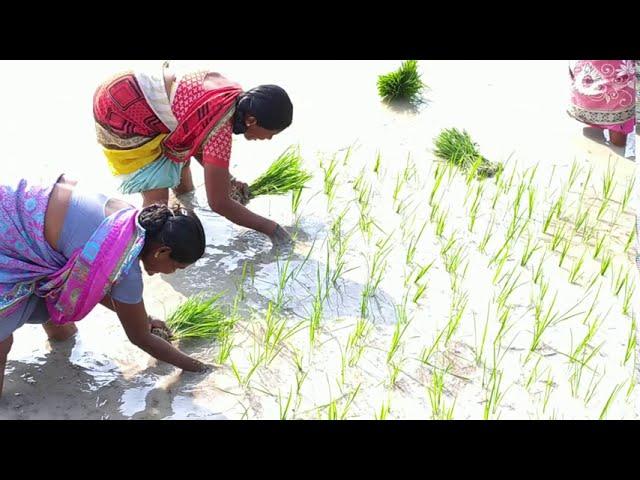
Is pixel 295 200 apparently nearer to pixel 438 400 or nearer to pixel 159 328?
pixel 159 328

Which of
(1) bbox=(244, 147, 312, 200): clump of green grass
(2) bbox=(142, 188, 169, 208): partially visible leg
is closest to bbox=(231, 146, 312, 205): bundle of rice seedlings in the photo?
(1) bbox=(244, 147, 312, 200): clump of green grass

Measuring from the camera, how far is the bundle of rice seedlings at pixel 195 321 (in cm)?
371

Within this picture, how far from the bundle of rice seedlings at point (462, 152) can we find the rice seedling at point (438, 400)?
5.44ft

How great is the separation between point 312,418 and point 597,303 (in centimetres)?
143

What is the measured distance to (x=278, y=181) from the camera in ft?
15.5

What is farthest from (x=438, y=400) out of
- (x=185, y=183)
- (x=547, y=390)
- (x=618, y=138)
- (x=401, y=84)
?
(x=401, y=84)

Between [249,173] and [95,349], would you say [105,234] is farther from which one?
[249,173]

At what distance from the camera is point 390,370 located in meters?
3.64

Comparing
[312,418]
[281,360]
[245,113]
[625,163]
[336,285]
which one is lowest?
[312,418]

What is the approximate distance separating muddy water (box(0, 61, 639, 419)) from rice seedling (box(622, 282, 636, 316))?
0.12ft

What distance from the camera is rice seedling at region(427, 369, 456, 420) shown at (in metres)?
3.37

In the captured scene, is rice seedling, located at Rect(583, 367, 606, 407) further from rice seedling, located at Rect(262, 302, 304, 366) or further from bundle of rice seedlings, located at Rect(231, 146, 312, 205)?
bundle of rice seedlings, located at Rect(231, 146, 312, 205)

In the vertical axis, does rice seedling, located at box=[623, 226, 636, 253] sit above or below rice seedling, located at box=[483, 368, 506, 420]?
above
